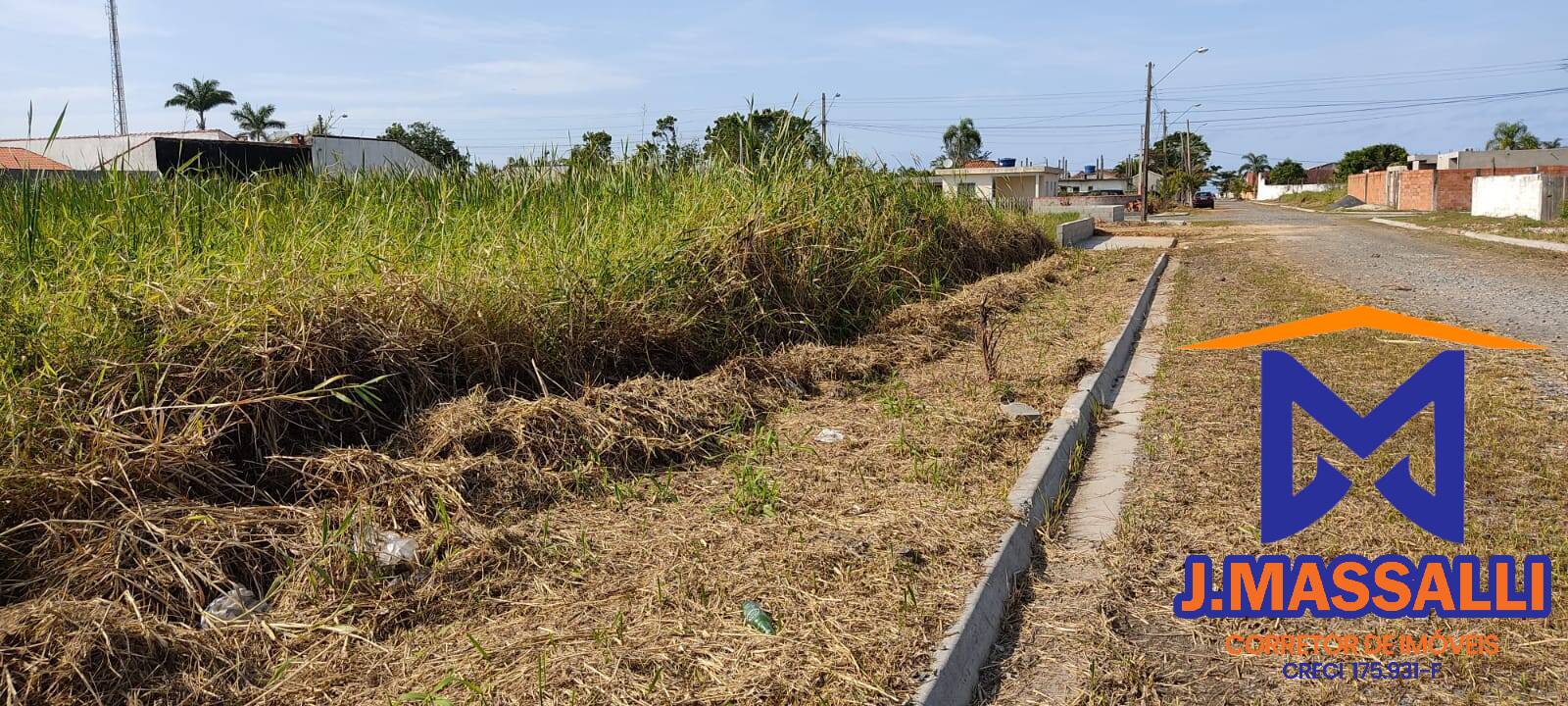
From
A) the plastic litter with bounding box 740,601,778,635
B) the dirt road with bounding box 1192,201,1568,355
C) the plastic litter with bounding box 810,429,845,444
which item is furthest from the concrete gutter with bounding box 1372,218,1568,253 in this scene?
the plastic litter with bounding box 740,601,778,635

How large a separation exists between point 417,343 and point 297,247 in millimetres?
1022

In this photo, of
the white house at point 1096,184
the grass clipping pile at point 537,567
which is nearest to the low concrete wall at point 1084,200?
the grass clipping pile at point 537,567

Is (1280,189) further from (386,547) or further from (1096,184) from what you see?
(386,547)

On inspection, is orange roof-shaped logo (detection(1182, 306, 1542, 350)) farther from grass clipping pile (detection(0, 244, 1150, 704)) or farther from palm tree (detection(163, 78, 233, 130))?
palm tree (detection(163, 78, 233, 130))

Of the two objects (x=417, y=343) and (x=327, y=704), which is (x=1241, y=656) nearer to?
(x=327, y=704)

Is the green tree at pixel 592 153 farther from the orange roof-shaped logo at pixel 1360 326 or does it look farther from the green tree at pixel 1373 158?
the green tree at pixel 1373 158

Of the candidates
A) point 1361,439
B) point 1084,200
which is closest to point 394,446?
point 1361,439

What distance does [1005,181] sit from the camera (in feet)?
78.0

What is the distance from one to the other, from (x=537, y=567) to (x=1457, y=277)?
14564 mm

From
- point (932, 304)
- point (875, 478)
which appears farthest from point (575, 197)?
point (875, 478)

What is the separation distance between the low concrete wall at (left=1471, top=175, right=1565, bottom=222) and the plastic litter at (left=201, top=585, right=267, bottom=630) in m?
35.6

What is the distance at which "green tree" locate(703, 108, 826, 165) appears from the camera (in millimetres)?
10000

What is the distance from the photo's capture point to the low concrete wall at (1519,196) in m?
31.1

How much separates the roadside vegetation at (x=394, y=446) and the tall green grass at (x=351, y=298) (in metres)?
0.02
